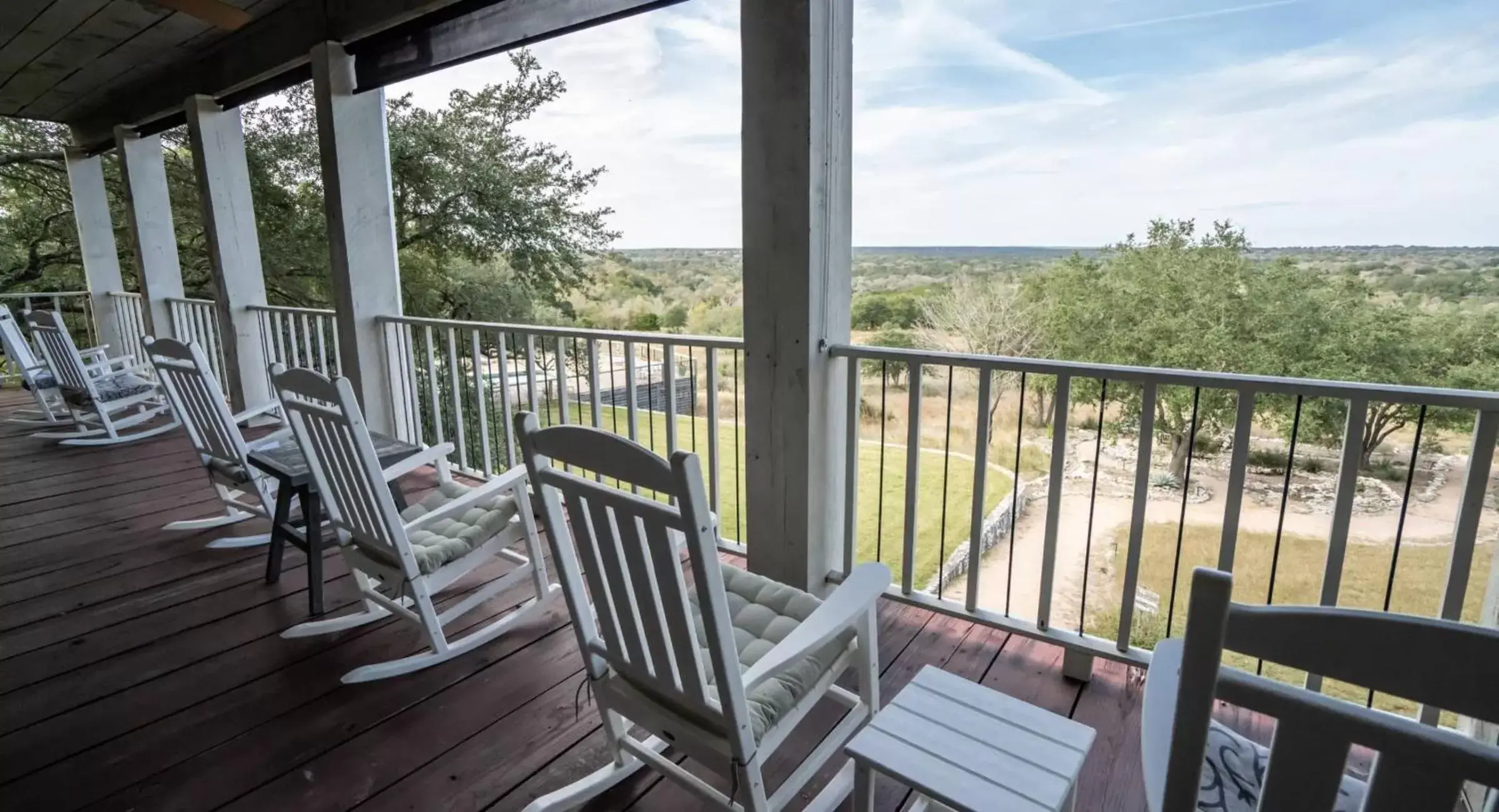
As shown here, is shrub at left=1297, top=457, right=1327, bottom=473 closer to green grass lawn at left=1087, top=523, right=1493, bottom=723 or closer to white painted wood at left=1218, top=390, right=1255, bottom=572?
green grass lawn at left=1087, top=523, right=1493, bottom=723

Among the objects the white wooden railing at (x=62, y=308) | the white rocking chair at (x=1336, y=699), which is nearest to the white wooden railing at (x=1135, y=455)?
the white rocking chair at (x=1336, y=699)

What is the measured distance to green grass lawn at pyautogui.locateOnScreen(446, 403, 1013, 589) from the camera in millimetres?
3242

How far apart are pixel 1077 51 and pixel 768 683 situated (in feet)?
8.93

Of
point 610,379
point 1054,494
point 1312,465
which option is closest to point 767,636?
point 1054,494

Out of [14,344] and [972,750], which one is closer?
[972,750]

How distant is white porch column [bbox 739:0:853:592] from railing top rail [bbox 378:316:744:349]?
11.0 inches

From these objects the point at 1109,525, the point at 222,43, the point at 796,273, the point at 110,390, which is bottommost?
the point at 1109,525

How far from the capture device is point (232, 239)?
16.3 ft

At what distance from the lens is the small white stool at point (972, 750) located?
113cm

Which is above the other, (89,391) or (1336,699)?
(1336,699)

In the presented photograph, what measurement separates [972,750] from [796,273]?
4.67ft

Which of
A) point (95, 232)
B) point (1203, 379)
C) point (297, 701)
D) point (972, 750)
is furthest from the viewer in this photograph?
point (95, 232)

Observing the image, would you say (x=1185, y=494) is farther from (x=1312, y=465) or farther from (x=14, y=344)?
(x=14, y=344)

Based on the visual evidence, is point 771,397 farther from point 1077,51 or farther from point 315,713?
point 1077,51
